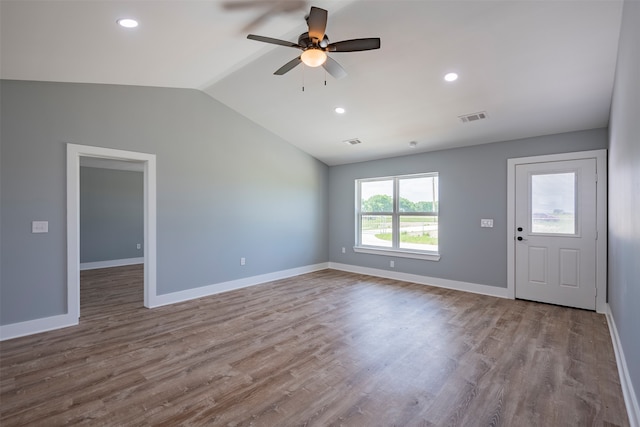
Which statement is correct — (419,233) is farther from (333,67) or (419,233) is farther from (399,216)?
(333,67)

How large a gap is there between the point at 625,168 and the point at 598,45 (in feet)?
3.91

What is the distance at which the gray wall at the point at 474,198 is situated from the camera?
429 centimetres

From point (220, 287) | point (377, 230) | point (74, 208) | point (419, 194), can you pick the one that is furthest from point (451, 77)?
point (74, 208)

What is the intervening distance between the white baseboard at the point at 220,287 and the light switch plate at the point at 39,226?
1464mm

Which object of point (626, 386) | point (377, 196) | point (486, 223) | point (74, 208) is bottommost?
point (626, 386)

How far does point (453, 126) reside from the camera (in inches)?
171

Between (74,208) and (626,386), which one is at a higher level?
(74,208)

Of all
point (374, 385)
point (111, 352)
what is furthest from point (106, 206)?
point (374, 385)

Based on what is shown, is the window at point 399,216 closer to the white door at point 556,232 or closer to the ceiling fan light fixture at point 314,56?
the white door at point 556,232


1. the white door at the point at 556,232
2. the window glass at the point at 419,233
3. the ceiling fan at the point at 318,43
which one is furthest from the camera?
the window glass at the point at 419,233

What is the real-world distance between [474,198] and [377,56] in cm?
296

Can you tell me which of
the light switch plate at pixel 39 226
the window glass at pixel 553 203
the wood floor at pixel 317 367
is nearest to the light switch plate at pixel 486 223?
the window glass at pixel 553 203

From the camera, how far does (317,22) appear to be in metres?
2.24

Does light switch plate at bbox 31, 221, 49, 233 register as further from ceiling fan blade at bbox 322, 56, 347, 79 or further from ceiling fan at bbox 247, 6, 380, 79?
ceiling fan blade at bbox 322, 56, 347, 79
